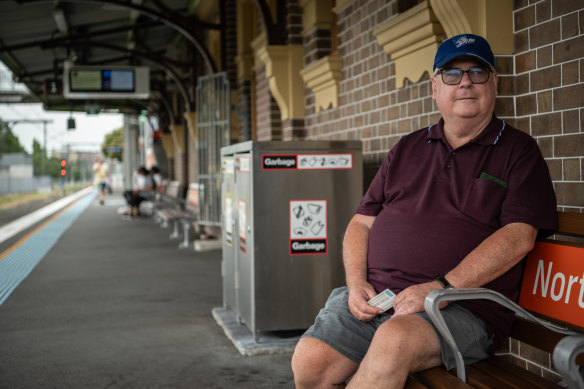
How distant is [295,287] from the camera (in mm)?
4887

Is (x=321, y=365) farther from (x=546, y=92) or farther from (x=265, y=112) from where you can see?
(x=265, y=112)

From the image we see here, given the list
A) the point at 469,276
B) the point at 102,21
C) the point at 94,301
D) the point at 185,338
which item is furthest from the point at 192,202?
the point at 469,276

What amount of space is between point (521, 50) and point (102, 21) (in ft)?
42.9

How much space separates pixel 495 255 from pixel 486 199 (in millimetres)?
222

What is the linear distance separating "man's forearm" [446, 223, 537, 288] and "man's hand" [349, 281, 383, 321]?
0.33 m

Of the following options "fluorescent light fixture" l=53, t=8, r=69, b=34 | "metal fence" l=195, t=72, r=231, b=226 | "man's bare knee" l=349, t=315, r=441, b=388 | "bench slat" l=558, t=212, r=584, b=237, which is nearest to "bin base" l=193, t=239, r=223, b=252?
"metal fence" l=195, t=72, r=231, b=226

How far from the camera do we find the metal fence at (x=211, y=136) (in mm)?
10211

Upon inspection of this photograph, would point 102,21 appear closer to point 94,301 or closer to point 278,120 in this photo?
point 278,120

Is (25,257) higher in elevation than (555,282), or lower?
lower

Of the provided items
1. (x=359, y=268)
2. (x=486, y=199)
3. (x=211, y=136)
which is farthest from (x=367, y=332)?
(x=211, y=136)

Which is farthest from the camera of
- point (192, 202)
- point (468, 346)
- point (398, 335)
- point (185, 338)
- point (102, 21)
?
point (102, 21)

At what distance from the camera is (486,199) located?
2.57 meters

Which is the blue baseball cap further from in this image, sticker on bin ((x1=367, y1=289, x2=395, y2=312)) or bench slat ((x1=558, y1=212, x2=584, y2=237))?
sticker on bin ((x1=367, y1=289, x2=395, y2=312))

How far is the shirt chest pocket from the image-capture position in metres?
2.56
